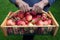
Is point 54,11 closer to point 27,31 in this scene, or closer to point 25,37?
point 25,37

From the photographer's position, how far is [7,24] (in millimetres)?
1900

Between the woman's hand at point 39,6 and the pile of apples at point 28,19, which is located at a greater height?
the woman's hand at point 39,6

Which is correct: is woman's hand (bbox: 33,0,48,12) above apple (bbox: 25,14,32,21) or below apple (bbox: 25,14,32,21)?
above

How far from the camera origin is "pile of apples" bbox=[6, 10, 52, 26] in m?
1.86

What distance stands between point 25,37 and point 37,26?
0.48 m

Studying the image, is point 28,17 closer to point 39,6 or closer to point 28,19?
point 28,19

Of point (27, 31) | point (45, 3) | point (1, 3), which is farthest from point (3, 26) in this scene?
point (1, 3)

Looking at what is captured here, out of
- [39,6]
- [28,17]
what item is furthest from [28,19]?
[39,6]

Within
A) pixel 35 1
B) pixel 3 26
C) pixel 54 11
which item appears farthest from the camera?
pixel 54 11

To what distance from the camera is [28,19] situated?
1930 millimetres

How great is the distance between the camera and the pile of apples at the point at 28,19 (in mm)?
1864

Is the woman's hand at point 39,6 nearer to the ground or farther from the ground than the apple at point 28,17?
farther from the ground

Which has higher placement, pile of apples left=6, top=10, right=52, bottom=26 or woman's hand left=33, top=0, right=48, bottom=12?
woman's hand left=33, top=0, right=48, bottom=12

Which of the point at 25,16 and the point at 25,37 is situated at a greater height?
the point at 25,16
